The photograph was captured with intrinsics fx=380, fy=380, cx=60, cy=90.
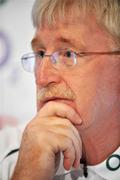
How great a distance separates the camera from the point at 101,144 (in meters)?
1.50

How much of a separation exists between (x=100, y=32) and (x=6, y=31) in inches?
18.1

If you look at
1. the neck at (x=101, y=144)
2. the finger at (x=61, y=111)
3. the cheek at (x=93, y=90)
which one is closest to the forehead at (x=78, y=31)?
the cheek at (x=93, y=90)

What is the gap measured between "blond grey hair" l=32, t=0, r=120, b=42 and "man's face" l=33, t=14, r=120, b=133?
29 millimetres

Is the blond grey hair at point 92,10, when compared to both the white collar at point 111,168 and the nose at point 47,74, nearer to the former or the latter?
the nose at point 47,74

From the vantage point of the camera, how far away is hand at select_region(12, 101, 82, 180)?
1353 mm

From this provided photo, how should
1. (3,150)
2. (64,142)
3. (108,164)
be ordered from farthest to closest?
(3,150) → (108,164) → (64,142)

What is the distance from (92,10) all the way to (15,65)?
0.42 metres

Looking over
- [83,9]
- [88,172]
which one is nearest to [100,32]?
[83,9]

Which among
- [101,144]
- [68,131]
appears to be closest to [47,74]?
[68,131]

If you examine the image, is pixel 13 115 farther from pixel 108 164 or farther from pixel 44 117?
pixel 108 164

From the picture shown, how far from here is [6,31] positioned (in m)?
1.68

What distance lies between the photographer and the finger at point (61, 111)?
1.38 meters

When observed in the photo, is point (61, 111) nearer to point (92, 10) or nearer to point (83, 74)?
point (83, 74)

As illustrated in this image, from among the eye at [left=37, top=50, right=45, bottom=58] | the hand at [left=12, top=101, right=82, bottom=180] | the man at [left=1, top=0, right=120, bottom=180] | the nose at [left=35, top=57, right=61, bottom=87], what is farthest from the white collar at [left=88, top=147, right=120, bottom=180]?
the eye at [left=37, top=50, right=45, bottom=58]
